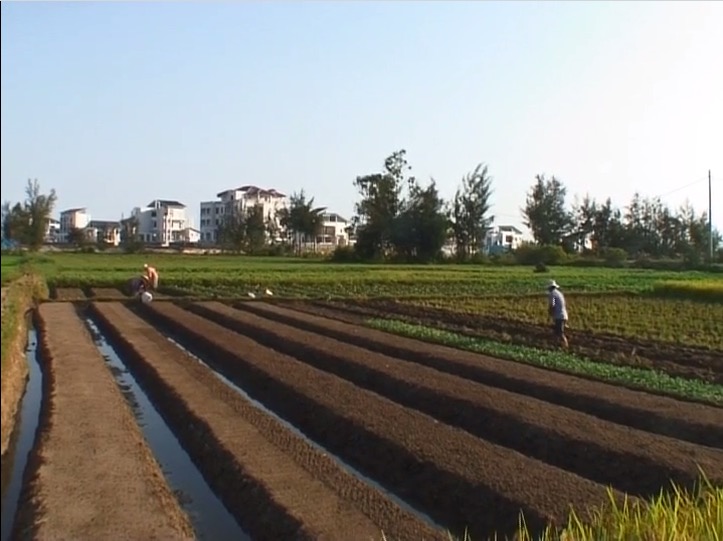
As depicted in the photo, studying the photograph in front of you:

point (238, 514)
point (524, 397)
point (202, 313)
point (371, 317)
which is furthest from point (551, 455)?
point (202, 313)

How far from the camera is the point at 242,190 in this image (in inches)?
3280

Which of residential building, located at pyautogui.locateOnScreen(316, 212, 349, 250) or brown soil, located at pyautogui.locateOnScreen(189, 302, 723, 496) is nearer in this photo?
brown soil, located at pyautogui.locateOnScreen(189, 302, 723, 496)

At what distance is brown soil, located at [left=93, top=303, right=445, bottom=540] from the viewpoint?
7129 mm

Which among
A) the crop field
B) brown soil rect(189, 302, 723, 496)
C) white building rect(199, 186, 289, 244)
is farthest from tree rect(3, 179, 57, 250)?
white building rect(199, 186, 289, 244)

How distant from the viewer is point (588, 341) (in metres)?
21.0

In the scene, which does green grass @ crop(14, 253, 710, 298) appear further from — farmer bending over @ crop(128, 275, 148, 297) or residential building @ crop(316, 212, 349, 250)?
residential building @ crop(316, 212, 349, 250)

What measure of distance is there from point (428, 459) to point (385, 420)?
77.8 inches

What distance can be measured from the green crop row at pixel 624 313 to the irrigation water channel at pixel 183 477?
12379 mm

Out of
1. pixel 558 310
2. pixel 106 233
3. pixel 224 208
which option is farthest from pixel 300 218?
pixel 558 310

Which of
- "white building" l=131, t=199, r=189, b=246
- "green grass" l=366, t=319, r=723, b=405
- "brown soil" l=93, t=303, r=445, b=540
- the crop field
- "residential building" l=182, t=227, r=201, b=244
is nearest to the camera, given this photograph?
"brown soil" l=93, t=303, r=445, b=540

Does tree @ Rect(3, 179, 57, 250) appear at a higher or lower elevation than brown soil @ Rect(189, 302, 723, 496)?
higher

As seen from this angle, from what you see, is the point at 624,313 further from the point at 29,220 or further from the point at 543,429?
the point at 29,220

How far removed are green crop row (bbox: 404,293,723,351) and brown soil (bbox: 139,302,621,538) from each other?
34.0ft

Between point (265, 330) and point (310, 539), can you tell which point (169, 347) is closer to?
point (265, 330)
